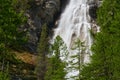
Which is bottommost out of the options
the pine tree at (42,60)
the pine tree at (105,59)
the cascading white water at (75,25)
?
the pine tree at (105,59)

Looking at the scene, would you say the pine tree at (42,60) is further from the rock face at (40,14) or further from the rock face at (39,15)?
the rock face at (39,15)

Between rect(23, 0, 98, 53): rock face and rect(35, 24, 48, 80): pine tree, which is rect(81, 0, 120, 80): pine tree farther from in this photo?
rect(23, 0, 98, 53): rock face

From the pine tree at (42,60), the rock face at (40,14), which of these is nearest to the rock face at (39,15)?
the rock face at (40,14)

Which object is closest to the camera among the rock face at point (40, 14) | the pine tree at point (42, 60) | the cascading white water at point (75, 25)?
the pine tree at point (42, 60)

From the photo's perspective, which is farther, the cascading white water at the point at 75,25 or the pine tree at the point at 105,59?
the cascading white water at the point at 75,25

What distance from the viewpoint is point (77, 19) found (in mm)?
73938

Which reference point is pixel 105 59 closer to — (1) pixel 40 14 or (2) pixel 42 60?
(2) pixel 42 60

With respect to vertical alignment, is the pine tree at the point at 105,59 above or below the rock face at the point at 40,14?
below

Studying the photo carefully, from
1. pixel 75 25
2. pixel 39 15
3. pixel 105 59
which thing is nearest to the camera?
pixel 105 59

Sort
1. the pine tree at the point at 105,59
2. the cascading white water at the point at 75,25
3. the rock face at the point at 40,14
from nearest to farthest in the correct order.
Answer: the pine tree at the point at 105,59
the cascading white water at the point at 75,25
the rock face at the point at 40,14

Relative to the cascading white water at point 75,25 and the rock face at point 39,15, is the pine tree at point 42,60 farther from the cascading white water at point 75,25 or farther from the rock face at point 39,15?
the cascading white water at point 75,25

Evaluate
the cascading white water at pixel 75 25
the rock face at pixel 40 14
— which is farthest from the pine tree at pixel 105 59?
the rock face at pixel 40 14

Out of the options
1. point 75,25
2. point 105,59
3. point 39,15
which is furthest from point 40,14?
point 105,59

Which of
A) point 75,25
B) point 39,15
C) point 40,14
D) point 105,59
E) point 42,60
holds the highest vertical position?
point 40,14
